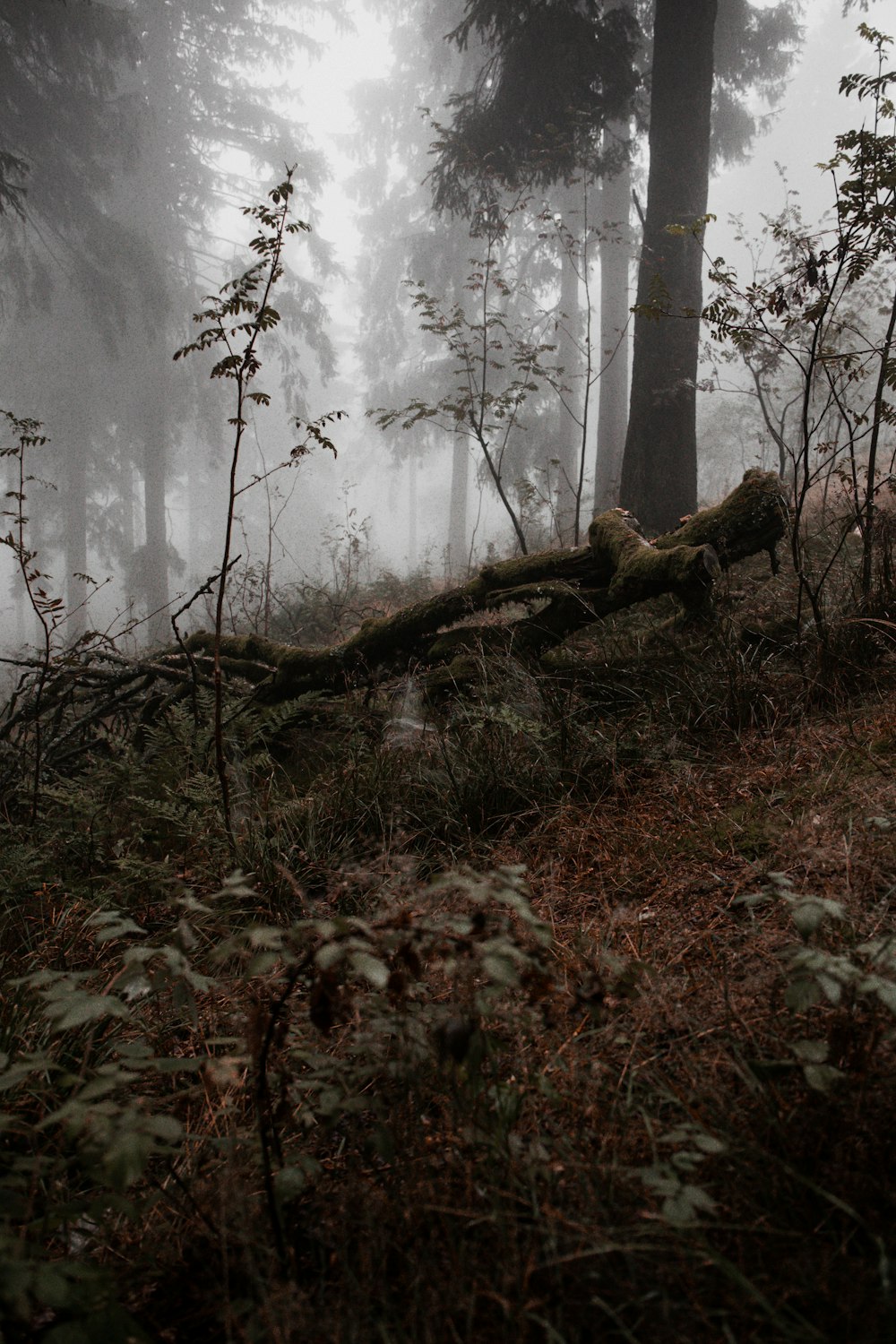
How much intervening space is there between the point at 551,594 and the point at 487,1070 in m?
2.60

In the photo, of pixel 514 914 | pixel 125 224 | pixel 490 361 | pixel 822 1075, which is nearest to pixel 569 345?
pixel 490 361

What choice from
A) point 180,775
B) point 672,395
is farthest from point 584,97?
point 180,775

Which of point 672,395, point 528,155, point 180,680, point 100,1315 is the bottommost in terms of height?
point 100,1315

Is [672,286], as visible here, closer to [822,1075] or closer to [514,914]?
[514,914]

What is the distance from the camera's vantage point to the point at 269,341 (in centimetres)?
1714

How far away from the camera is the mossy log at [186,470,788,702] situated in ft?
11.2

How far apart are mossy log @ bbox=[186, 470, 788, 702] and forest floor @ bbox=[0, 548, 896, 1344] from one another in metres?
1.00

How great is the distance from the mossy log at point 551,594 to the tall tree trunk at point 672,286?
3377 mm

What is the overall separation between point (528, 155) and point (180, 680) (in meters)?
7.84

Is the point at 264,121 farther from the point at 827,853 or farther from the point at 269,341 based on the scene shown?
the point at 827,853

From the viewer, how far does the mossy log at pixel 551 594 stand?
3414 mm

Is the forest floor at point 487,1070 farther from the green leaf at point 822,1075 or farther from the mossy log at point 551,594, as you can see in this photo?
the mossy log at point 551,594

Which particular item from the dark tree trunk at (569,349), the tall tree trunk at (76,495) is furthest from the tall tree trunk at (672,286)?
the tall tree trunk at (76,495)

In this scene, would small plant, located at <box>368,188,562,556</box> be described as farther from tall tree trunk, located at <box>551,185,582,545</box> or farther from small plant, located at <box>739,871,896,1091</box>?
small plant, located at <box>739,871,896,1091</box>
